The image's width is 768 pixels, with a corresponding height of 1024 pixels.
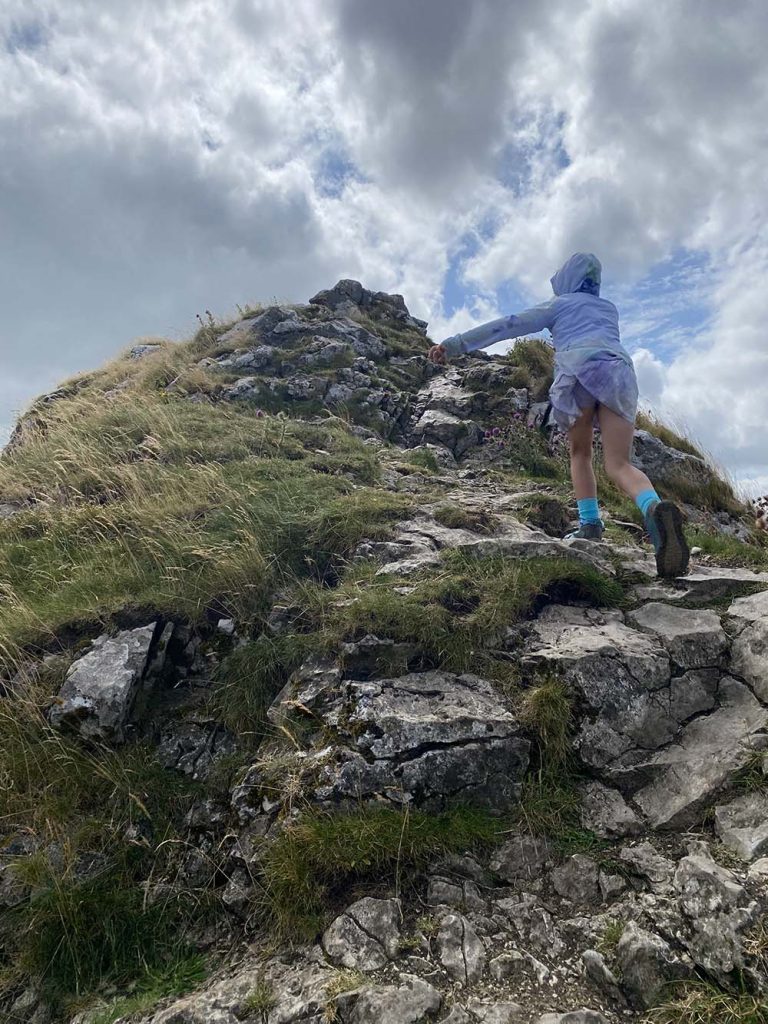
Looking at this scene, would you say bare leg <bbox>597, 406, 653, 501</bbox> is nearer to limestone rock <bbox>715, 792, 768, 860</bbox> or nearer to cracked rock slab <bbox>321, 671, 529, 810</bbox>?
cracked rock slab <bbox>321, 671, 529, 810</bbox>

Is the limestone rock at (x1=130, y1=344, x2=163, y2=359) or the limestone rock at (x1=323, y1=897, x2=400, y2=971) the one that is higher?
the limestone rock at (x1=130, y1=344, x2=163, y2=359)

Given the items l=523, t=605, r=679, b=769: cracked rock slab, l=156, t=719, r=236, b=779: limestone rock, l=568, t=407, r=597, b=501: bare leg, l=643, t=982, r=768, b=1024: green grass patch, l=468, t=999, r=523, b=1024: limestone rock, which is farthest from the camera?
l=568, t=407, r=597, b=501: bare leg

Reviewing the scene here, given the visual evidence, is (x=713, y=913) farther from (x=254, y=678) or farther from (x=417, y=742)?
(x=254, y=678)

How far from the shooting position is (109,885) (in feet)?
10.5

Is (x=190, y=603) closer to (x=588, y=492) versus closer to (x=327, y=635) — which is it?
(x=327, y=635)

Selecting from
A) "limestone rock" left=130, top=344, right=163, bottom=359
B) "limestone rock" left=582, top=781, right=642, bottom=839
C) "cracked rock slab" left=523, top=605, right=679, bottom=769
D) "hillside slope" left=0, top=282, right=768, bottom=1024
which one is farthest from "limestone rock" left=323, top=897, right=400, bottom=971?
"limestone rock" left=130, top=344, right=163, bottom=359

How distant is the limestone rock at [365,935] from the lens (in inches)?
105

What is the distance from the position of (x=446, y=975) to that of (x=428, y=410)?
34.1ft

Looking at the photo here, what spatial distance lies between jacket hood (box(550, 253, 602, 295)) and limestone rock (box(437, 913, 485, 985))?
533cm

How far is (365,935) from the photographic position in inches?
109

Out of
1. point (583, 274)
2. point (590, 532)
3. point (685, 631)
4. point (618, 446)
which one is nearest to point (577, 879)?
point (685, 631)

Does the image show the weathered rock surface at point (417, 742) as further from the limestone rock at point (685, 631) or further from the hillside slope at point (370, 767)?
the limestone rock at point (685, 631)

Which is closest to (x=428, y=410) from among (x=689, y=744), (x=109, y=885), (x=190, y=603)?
(x=190, y=603)

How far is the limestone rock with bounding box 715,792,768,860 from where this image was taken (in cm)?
285
